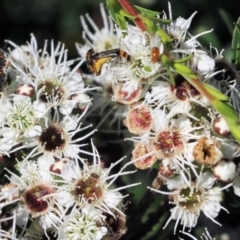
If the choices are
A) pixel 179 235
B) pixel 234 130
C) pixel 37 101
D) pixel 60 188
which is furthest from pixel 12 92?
pixel 234 130

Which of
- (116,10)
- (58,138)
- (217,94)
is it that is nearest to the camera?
(217,94)

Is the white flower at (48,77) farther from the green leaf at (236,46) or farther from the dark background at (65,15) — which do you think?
the dark background at (65,15)

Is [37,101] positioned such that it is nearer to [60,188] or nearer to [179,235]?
[60,188]

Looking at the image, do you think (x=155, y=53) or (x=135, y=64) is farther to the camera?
(x=135, y=64)

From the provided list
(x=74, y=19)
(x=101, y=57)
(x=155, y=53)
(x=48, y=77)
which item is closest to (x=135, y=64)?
(x=101, y=57)

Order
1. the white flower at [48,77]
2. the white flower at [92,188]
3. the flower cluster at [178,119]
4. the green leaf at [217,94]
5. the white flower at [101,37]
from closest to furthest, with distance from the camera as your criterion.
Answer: the green leaf at [217,94]
the flower cluster at [178,119]
the white flower at [92,188]
the white flower at [48,77]
the white flower at [101,37]

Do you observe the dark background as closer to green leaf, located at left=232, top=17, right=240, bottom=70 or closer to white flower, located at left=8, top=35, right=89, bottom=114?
white flower, located at left=8, top=35, right=89, bottom=114

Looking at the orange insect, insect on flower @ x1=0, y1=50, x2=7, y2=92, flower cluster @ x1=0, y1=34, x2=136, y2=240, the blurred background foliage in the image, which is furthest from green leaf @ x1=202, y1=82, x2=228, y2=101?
the blurred background foliage

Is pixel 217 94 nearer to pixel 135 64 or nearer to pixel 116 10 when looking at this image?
pixel 116 10

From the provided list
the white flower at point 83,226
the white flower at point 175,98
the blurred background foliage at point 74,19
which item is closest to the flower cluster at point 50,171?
the white flower at point 83,226
